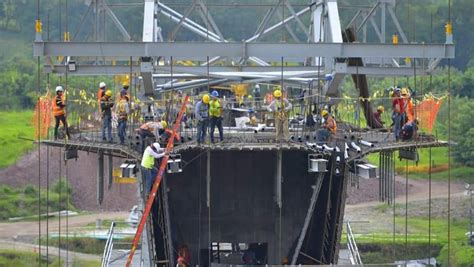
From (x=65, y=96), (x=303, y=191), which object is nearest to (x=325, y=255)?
(x=303, y=191)

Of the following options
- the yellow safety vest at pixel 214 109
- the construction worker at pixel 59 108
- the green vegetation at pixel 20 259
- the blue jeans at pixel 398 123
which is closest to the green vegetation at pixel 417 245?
the green vegetation at pixel 20 259

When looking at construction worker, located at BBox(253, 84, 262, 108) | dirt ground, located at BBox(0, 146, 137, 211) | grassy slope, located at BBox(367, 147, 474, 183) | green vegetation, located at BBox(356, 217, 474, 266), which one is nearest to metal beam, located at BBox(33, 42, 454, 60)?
construction worker, located at BBox(253, 84, 262, 108)

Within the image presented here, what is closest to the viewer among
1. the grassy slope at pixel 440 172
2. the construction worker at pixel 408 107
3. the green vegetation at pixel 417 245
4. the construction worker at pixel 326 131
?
the construction worker at pixel 326 131

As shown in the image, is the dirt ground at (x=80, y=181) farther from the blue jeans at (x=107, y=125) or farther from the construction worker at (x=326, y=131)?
the construction worker at (x=326, y=131)

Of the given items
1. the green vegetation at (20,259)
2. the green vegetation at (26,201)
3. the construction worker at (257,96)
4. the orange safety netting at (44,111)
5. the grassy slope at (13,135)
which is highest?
the construction worker at (257,96)

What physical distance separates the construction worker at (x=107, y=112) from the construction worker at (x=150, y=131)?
4.13ft

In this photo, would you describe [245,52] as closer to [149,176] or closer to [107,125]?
[149,176]

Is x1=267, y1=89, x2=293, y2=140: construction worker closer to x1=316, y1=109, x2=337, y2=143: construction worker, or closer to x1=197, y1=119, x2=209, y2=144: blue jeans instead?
x1=316, y1=109, x2=337, y2=143: construction worker

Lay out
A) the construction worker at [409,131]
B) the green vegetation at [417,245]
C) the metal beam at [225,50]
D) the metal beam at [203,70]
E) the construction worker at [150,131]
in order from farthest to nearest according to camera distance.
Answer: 1. the green vegetation at [417,245]
2. the metal beam at [203,70]
3. the construction worker at [409,131]
4. the metal beam at [225,50]
5. the construction worker at [150,131]

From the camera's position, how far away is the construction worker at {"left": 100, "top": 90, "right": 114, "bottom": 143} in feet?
141

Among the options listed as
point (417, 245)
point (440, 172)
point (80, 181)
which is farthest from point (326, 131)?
point (440, 172)

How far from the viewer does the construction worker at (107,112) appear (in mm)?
42906

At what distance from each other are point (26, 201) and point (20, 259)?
46.6 feet

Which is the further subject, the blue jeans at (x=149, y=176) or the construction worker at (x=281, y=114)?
the construction worker at (x=281, y=114)
